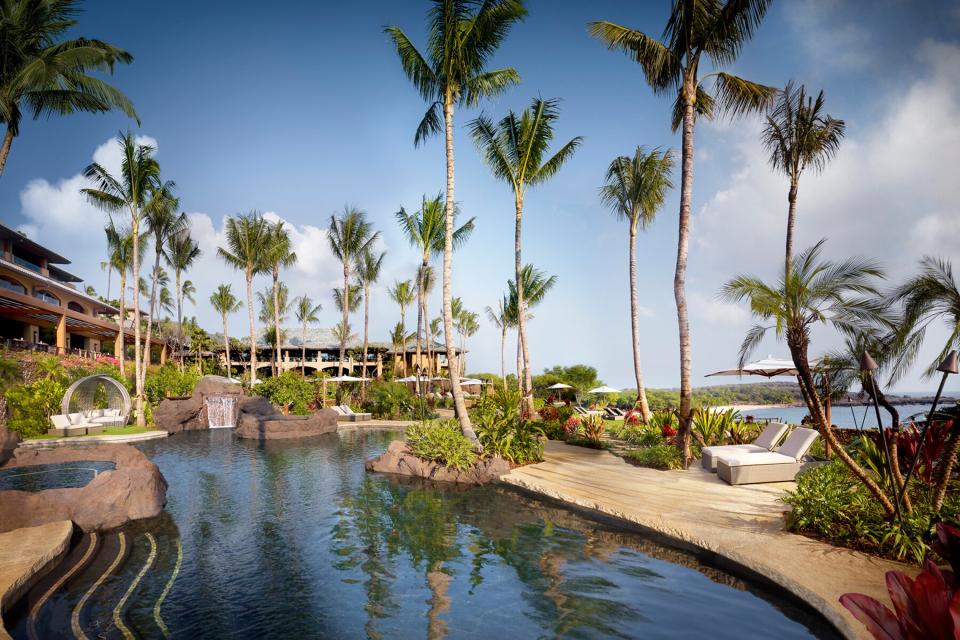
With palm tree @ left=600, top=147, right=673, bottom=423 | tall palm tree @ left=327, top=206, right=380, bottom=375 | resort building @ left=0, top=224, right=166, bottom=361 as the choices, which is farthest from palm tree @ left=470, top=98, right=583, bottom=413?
resort building @ left=0, top=224, right=166, bottom=361

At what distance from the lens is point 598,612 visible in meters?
5.46

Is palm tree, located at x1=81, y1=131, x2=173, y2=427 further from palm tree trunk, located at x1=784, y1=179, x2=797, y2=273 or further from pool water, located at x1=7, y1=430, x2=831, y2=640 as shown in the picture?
palm tree trunk, located at x1=784, y1=179, x2=797, y2=273

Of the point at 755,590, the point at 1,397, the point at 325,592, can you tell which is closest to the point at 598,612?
the point at 755,590

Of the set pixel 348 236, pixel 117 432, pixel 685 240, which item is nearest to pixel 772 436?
pixel 685 240

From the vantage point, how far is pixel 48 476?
1259 centimetres

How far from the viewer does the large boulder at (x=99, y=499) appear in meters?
7.72

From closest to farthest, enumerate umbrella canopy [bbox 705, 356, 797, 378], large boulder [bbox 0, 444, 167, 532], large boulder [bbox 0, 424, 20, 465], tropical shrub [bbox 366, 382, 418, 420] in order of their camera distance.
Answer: large boulder [bbox 0, 444, 167, 532]
large boulder [bbox 0, 424, 20, 465]
umbrella canopy [bbox 705, 356, 797, 378]
tropical shrub [bbox 366, 382, 418, 420]

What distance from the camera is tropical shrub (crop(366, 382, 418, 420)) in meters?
27.4

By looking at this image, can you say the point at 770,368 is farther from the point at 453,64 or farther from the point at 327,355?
the point at 327,355

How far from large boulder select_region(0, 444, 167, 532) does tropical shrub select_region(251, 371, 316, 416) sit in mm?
16537

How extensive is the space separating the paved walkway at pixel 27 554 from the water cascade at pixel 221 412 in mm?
17175

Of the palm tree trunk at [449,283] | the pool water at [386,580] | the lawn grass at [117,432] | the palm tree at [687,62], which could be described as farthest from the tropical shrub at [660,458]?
the lawn grass at [117,432]

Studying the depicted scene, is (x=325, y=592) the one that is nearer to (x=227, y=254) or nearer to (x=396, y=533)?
(x=396, y=533)

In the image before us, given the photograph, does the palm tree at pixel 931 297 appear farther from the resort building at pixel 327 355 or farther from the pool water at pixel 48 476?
the resort building at pixel 327 355
